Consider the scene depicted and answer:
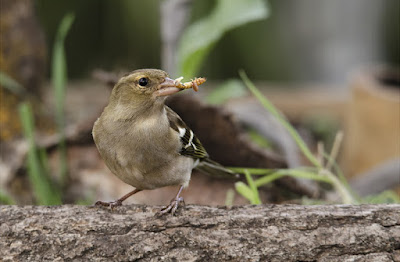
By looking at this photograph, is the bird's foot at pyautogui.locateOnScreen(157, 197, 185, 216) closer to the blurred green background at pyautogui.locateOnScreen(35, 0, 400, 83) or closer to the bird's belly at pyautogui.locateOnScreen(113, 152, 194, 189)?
the bird's belly at pyautogui.locateOnScreen(113, 152, 194, 189)

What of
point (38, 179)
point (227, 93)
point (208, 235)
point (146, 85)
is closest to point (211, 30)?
point (227, 93)

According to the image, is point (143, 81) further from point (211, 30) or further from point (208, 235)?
point (211, 30)

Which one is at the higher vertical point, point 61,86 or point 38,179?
point 61,86

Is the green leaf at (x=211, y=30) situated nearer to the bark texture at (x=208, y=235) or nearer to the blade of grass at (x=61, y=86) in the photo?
the blade of grass at (x=61, y=86)

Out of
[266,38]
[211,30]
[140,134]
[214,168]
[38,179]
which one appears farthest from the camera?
[266,38]

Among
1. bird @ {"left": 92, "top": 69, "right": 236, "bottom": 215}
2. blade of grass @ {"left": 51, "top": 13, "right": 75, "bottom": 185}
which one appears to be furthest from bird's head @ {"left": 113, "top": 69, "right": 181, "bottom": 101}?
blade of grass @ {"left": 51, "top": 13, "right": 75, "bottom": 185}

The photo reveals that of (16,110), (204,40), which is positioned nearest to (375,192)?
(204,40)

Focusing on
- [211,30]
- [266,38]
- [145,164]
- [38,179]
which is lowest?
[145,164]

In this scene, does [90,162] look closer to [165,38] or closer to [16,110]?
[16,110]
